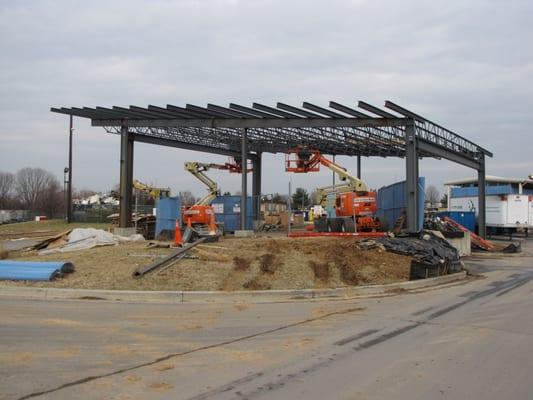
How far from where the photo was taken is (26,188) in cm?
12244

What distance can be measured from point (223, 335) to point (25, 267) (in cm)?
768

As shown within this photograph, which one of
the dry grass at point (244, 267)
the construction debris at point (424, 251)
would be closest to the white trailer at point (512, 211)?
the construction debris at point (424, 251)

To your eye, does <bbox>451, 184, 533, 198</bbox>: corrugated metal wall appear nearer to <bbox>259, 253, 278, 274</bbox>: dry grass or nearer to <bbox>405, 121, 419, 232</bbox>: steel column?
<bbox>405, 121, 419, 232</bbox>: steel column

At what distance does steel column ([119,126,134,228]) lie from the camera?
3192cm

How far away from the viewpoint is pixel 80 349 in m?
7.34

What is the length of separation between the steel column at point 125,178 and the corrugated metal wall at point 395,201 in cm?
1515

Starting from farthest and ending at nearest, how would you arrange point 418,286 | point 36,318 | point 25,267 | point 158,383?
point 418,286, point 25,267, point 36,318, point 158,383

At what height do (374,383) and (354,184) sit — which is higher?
(354,184)

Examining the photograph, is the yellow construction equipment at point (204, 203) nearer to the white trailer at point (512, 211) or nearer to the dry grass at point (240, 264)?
the dry grass at point (240, 264)

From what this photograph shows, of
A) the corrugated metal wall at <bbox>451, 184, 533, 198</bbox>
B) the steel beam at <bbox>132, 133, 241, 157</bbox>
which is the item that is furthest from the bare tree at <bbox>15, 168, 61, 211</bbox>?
the corrugated metal wall at <bbox>451, 184, 533, 198</bbox>

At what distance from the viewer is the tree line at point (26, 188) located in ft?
383

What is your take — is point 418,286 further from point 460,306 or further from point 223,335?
point 223,335

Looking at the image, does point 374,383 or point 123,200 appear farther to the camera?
point 123,200

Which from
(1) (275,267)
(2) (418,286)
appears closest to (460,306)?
(2) (418,286)
